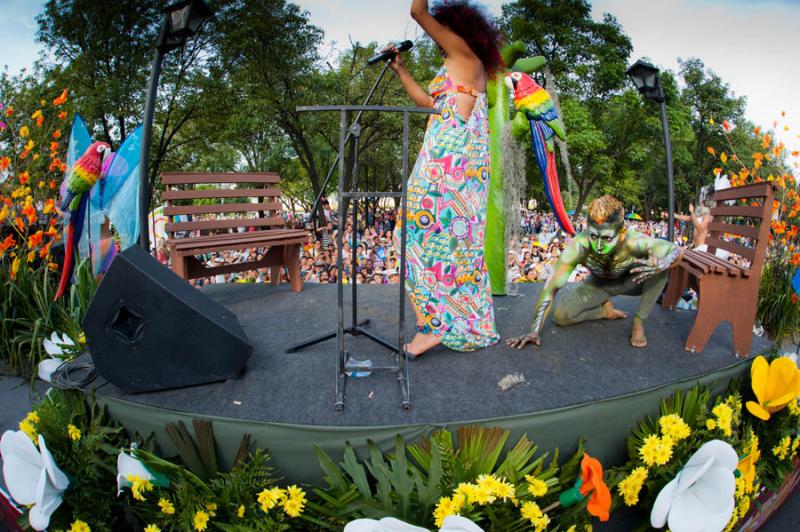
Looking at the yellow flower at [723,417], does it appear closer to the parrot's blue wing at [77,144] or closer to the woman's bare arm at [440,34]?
the woman's bare arm at [440,34]

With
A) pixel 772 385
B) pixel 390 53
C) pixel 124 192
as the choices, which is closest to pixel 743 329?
pixel 772 385

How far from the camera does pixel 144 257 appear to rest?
8.13 ft

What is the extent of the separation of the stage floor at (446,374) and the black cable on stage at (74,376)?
0.13 meters

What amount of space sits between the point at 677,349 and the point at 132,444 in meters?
2.91

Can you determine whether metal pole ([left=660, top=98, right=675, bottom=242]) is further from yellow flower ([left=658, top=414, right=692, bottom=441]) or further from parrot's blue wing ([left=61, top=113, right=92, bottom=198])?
parrot's blue wing ([left=61, top=113, right=92, bottom=198])

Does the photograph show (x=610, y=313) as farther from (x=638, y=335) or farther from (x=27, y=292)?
(x=27, y=292)

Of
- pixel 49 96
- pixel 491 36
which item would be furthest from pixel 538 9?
pixel 491 36

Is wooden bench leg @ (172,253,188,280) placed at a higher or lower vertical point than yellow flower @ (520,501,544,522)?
higher

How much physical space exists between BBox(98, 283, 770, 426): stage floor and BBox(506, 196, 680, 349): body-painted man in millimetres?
214

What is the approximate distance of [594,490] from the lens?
72.9 inches

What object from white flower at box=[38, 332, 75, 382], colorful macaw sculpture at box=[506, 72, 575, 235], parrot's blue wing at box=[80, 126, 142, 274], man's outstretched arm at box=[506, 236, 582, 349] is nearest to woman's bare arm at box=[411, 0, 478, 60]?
man's outstretched arm at box=[506, 236, 582, 349]

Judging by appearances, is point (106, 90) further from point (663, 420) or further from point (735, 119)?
point (735, 119)

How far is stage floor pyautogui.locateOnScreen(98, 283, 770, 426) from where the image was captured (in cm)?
213

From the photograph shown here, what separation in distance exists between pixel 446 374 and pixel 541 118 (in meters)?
2.37
